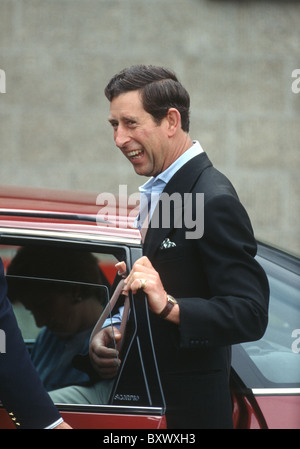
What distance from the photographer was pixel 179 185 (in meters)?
1.79

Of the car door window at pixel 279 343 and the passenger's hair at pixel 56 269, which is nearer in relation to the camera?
the car door window at pixel 279 343

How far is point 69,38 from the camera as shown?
5.68m

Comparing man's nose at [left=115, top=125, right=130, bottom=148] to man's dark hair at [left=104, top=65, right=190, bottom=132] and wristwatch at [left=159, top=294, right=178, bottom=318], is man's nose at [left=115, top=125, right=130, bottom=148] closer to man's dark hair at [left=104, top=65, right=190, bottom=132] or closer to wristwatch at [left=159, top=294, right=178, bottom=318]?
man's dark hair at [left=104, top=65, right=190, bottom=132]

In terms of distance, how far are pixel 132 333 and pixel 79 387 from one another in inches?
13.1

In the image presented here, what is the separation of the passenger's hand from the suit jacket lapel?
0.35 meters

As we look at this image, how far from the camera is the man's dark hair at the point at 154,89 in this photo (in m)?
1.80

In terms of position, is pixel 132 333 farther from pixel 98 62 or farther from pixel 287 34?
pixel 287 34

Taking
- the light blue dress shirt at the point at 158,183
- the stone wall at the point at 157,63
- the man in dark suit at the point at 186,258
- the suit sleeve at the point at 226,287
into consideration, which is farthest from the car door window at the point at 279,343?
the stone wall at the point at 157,63

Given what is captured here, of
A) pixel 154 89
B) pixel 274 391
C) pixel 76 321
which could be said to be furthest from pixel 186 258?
pixel 76 321

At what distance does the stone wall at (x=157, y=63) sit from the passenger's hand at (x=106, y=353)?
12.1 feet

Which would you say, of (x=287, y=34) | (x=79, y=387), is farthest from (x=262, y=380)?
(x=287, y=34)

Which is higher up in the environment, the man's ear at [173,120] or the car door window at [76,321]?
the man's ear at [173,120]

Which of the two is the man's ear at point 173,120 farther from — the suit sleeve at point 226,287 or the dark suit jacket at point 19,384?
the dark suit jacket at point 19,384

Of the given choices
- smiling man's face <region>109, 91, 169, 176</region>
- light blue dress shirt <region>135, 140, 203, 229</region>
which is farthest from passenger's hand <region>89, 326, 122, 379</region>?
smiling man's face <region>109, 91, 169, 176</region>
